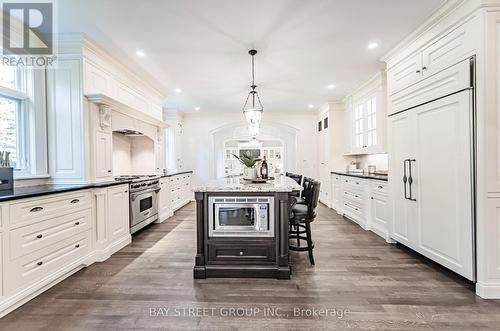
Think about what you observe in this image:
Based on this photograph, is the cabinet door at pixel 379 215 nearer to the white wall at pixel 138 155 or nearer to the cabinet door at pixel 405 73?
the cabinet door at pixel 405 73

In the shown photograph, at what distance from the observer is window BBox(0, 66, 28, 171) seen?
266cm

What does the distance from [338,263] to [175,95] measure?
466 cm

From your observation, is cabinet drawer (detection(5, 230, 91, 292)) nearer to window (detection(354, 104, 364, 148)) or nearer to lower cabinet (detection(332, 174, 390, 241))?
lower cabinet (detection(332, 174, 390, 241))

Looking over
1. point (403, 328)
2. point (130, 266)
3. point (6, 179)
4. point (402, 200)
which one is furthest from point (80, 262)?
point (402, 200)

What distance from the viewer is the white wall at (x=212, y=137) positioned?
7484 mm

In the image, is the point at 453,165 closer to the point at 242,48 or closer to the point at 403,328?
the point at 403,328

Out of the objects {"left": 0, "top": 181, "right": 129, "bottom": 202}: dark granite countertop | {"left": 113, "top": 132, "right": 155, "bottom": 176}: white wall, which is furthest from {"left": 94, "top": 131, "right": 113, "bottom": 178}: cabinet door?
{"left": 113, "top": 132, "right": 155, "bottom": 176}: white wall

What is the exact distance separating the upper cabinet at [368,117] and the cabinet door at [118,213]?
4.25 metres

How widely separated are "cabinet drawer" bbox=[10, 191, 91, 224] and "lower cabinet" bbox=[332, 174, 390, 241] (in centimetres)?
404

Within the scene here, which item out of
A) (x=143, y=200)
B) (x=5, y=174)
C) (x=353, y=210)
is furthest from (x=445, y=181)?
(x=5, y=174)

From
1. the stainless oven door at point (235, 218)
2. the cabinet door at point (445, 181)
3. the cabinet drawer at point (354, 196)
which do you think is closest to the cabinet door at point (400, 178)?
the cabinet door at point (445, 181)

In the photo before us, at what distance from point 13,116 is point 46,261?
172 cm

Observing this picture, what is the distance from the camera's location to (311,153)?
747cm

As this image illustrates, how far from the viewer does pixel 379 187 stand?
3855mm
